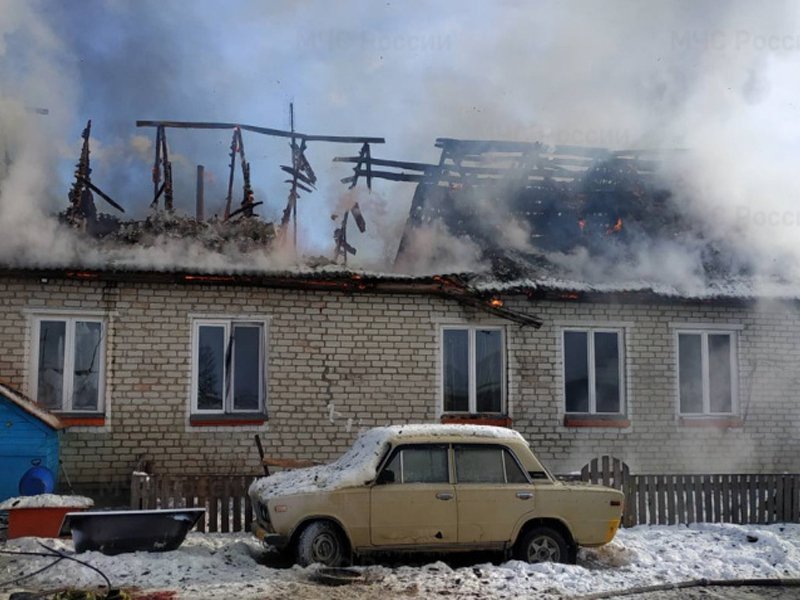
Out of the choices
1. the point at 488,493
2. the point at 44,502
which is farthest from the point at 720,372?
the point at 44,502

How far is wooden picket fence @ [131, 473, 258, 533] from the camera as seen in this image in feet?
31.1

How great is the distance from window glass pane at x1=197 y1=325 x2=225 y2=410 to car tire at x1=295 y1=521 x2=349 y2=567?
14.6 feet

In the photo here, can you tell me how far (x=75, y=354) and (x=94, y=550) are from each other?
14.5ft

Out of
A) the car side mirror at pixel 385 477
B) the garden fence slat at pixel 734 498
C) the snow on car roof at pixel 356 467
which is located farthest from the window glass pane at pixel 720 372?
the car side mirror at pixel 385 477

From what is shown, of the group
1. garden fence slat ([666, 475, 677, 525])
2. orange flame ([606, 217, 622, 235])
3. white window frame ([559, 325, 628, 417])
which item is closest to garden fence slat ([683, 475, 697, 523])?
garden fence slat ([666, 475, 677, 525])

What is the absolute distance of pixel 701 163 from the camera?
54.3 ft

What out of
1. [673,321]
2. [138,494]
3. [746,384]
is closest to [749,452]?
[746,384]

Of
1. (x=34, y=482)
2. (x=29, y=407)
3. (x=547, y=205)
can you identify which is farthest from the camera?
(x=547, y=205)

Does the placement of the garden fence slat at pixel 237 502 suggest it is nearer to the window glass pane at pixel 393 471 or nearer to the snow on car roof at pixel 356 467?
the snow on car roof at pixel 356 467

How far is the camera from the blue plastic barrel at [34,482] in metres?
9.99

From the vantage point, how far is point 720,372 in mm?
13727

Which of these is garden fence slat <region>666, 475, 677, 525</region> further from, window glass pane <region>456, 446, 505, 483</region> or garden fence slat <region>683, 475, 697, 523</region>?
window glass pane <region>456, 446, 505, 483</region>

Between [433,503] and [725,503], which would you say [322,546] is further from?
[725,503]

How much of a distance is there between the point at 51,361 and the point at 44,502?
132 inches
